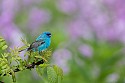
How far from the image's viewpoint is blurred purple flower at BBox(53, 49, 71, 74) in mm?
4938

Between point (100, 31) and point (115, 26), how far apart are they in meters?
0.54

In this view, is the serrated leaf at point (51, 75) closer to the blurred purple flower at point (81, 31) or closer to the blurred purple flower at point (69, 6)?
the blurred purple flower at point (81, 31)

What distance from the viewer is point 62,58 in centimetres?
506

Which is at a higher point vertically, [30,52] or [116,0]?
[116,0]

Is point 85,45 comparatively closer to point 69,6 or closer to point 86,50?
point 86,50

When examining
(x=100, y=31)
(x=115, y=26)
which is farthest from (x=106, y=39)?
(x=115, y=26)

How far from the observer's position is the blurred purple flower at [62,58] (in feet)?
16.2

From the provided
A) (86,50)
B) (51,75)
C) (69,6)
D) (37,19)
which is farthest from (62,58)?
(51,75)

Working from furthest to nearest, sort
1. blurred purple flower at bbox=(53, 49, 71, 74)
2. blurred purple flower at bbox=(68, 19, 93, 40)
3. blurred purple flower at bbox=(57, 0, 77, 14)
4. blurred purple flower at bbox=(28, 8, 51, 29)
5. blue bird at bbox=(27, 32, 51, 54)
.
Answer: blurred purple flower at bbox=(57, 0, 77, 14) → blurred purple flower at bbox=(28, 8, 51, 29) → blurred purple flower at bbox=(68, 19, 93, 40) → blurred purple flower at bbox=(53, 49, 71, 74) → blue bird at bbox=(27, 32, 51, 54)

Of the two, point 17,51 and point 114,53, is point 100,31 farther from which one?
point 17,51

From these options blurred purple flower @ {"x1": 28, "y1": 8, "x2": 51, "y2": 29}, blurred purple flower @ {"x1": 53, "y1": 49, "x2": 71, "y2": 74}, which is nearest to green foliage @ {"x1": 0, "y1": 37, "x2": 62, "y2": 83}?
blurred purple flower @ {"x1": 53, "y1": 49, "x2": 71, "y2": 74}

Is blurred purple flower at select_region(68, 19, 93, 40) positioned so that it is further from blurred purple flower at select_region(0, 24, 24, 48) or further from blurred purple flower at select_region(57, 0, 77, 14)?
blurred purple flower at select_region(57, 0, 77, 14)

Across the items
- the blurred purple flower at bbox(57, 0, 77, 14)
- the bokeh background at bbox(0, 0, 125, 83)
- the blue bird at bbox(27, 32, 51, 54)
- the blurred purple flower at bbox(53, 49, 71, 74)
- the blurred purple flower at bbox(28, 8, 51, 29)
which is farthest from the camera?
the blurred purple flower at bbox(57, 0, 77, 14)

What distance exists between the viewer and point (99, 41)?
17.4 ft
